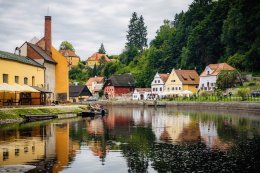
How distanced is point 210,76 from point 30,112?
66.8 metres

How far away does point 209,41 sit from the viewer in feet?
398

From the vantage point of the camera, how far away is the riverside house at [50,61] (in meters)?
65.1

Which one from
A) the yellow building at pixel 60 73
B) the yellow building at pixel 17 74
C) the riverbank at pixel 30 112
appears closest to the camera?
the riverbank at pixel 30 112

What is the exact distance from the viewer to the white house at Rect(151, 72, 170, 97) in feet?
412

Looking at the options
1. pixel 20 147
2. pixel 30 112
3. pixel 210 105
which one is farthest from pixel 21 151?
pixel 210 105

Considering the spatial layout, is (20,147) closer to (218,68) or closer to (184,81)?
(218,68)

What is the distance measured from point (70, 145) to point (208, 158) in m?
9.32

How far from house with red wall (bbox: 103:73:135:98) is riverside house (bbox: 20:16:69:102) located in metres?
67.4

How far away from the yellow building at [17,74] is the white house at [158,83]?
2588 inches

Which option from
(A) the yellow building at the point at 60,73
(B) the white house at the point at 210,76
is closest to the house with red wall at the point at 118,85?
(B) the white house at the point at 210,76

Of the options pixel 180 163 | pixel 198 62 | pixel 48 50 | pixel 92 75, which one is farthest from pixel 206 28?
pixel 180 163

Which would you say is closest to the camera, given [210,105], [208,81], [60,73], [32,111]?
[32,111]

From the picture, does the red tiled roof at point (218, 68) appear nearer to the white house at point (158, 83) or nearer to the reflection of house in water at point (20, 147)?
the white house at point (158, 83)

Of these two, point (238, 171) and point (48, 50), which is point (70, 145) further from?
point (48, 50)
